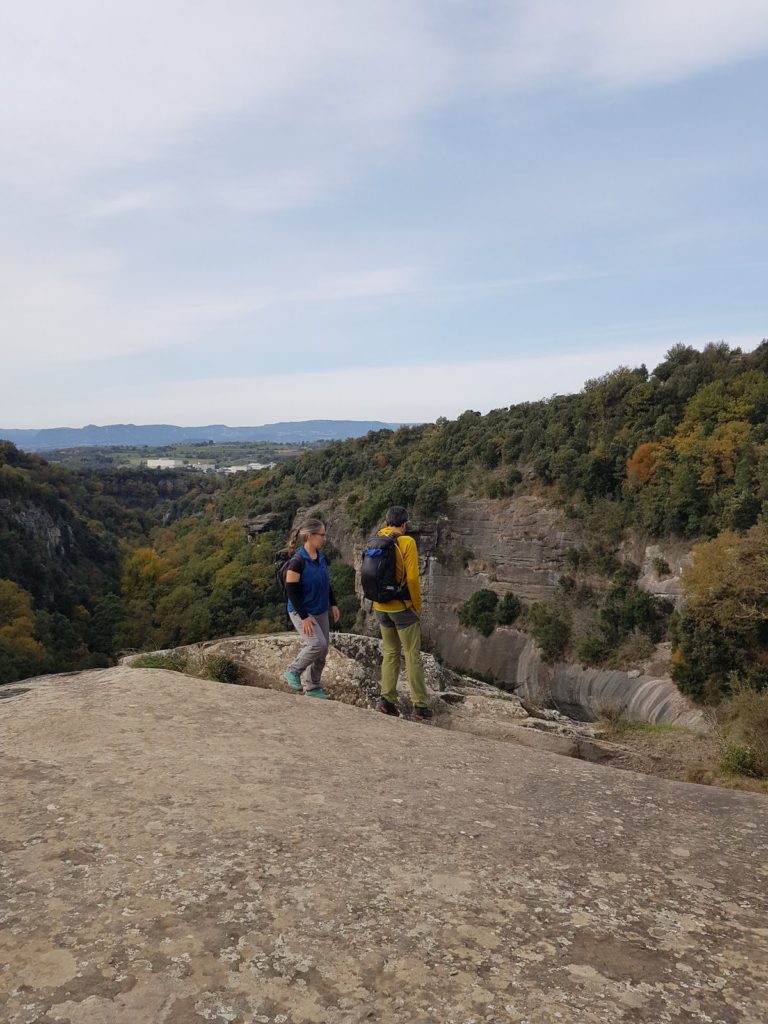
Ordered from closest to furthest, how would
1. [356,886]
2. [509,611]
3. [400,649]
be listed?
[356,886], [400,649], [509,611]

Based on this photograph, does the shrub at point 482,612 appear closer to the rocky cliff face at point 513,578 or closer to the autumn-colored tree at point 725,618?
the rocky cliff face at point 513,578

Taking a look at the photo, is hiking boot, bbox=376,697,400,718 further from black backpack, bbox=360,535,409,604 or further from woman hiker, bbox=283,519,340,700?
black backpack, bbox=360,535,409,604

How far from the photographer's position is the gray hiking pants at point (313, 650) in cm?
780

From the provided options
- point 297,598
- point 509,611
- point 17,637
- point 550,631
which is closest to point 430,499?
point 509,611

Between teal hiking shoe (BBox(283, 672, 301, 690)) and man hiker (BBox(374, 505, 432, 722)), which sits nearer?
man hiker (BBox(374, 505, 432, 722))

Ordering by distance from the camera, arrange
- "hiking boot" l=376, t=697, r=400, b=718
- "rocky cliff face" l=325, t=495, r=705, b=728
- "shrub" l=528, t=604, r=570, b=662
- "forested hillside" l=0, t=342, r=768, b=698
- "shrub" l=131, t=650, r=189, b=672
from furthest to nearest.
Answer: "shrub" l=528, t=604, r=570, b=662, "rocky cliff face" l=325, t=495, r=705, b=728, "forested hillside" l=0, t=342, r=768, b=698, "shrub" l=131, t=650, r=189, b=672, "hiking boot" l=376, t=697, r=400, b=718

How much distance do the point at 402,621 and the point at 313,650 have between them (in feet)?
3.62

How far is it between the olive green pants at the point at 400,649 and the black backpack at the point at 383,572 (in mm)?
309

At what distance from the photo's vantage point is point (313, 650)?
793 cm

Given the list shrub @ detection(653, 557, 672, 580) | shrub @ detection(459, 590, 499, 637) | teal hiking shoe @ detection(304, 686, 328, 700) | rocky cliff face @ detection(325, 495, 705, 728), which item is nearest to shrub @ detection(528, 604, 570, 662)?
rocky cliff face @ detection(325, 495, 705, 728)

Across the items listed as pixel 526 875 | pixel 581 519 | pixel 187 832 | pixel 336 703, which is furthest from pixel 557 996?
pixel 581 519

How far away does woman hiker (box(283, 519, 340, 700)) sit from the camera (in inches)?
300

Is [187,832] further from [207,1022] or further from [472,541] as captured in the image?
[472,541]

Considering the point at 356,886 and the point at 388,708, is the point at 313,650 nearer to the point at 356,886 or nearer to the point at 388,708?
the point at 388,708
